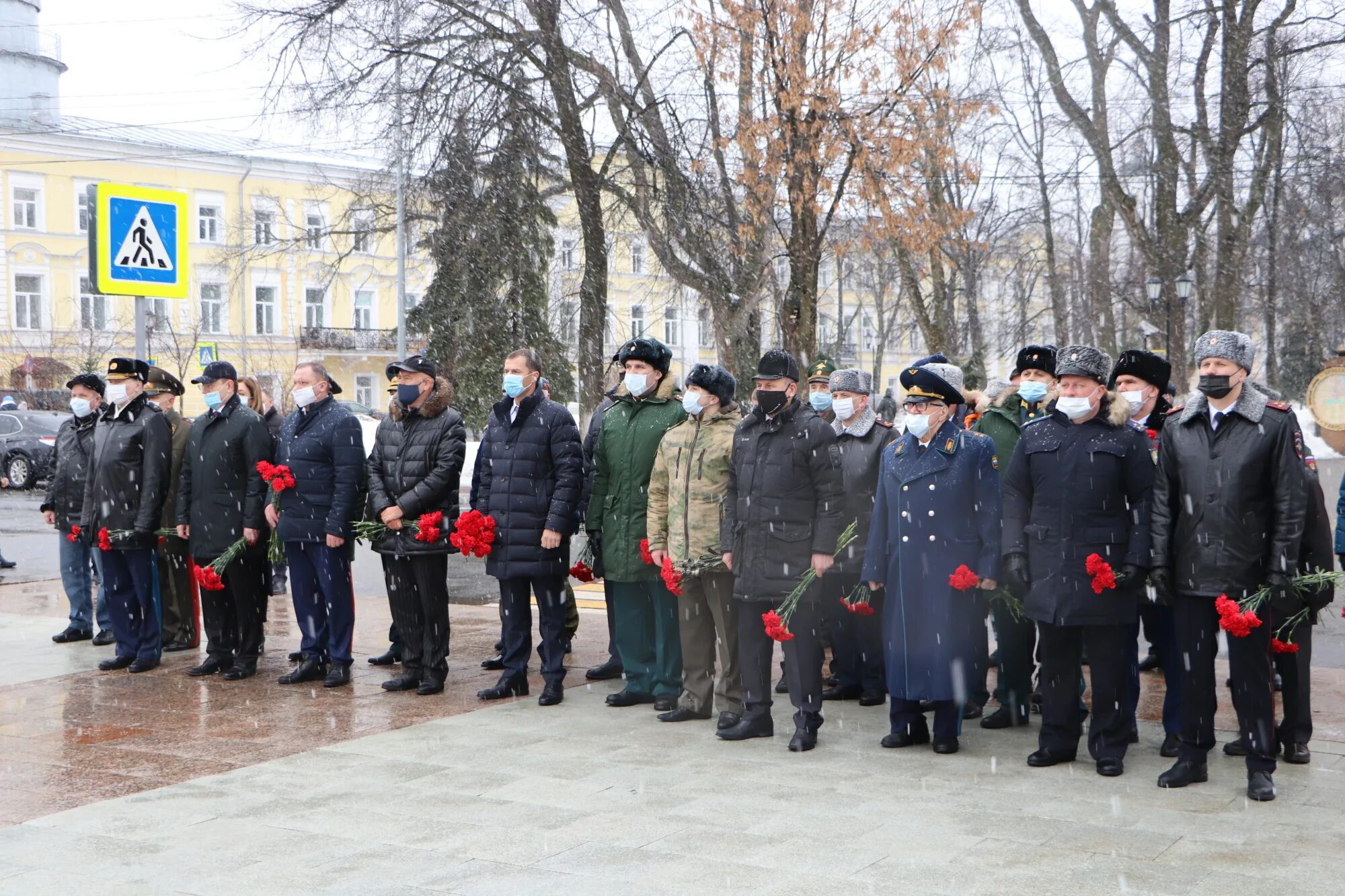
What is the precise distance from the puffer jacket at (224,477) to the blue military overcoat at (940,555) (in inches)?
176

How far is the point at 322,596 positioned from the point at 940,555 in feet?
14.4

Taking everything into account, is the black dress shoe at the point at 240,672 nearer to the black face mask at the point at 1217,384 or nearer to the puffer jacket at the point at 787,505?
the puffer jacket at the point at 787,505

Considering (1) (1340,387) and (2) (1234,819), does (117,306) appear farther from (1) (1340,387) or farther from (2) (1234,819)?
(2) (1234,819)

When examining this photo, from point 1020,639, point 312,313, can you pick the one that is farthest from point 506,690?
point 312,313

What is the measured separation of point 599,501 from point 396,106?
961 cm

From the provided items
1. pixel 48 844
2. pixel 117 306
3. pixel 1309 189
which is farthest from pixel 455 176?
pixel 117 306

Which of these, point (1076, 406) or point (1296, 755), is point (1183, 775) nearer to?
point (1296, 755)

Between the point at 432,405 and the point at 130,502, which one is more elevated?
the point at 432,405

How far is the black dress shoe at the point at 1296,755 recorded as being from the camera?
667 centimetres

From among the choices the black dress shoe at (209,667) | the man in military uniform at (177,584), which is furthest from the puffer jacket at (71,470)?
the black dress shoe at (209,667)

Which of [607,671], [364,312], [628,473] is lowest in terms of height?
[607,671]

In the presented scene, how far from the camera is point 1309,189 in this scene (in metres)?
27.5

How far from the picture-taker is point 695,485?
25.5 feet

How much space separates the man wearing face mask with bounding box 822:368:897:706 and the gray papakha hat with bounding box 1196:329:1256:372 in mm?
2099
